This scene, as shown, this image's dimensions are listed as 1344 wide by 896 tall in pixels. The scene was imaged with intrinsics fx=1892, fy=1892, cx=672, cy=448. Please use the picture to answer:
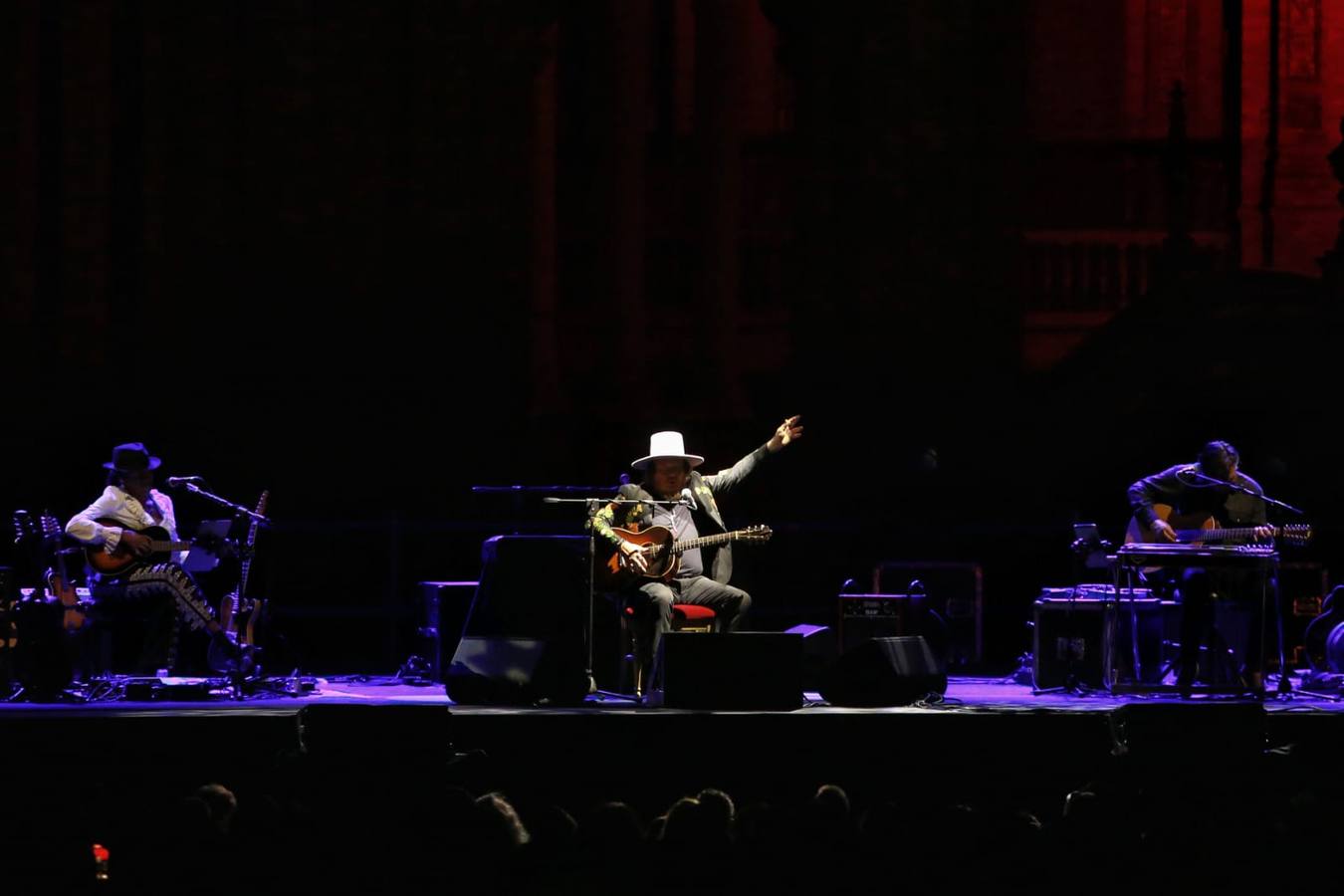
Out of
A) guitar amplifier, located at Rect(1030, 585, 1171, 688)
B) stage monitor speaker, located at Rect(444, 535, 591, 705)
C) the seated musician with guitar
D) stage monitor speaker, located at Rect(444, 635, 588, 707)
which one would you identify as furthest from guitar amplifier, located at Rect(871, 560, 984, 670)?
the seated musician with guitar

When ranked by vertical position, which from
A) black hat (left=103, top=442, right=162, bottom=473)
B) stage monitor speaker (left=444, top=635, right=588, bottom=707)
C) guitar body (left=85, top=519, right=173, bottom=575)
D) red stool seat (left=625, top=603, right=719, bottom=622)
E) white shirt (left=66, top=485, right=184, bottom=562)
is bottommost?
stage monitor speaker (left=444, top=635, right=588, bottom=707)

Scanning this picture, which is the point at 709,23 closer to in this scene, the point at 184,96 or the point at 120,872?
the point at 184,96

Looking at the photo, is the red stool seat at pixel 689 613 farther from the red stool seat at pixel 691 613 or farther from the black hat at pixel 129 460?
the black hat at pixel 129 460

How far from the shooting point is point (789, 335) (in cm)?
1736

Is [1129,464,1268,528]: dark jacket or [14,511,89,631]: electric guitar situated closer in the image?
[14,511,89,631]: electric guitar

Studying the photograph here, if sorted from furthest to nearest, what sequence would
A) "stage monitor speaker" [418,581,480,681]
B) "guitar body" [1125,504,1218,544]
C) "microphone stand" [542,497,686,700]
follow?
"stage monitor speaker" [418,581,480,681]
"guitar body" [1125,504,1218,544]
"microphone stand" [542,497,686,700]

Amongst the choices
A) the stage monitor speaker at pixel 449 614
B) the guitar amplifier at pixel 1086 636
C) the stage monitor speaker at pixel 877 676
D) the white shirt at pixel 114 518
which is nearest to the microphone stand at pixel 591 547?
the stage monitor speaker at pixel 877 676

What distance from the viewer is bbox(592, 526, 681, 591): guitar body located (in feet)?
32.0

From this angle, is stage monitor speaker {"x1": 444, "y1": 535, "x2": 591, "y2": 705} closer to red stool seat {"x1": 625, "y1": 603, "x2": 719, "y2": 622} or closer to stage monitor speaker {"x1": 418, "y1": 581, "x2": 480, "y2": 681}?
red stool seat {"x1": 625, "y1": 603, "x2": 719, "y2": 622}

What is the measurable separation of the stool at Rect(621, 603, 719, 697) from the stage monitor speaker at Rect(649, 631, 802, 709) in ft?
2.02

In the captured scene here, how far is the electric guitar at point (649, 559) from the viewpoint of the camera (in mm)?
9734

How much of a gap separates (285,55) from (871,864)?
9831 millimetres

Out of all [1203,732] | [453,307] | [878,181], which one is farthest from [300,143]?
[1203,732]

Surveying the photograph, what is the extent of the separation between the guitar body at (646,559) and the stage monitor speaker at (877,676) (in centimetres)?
100
